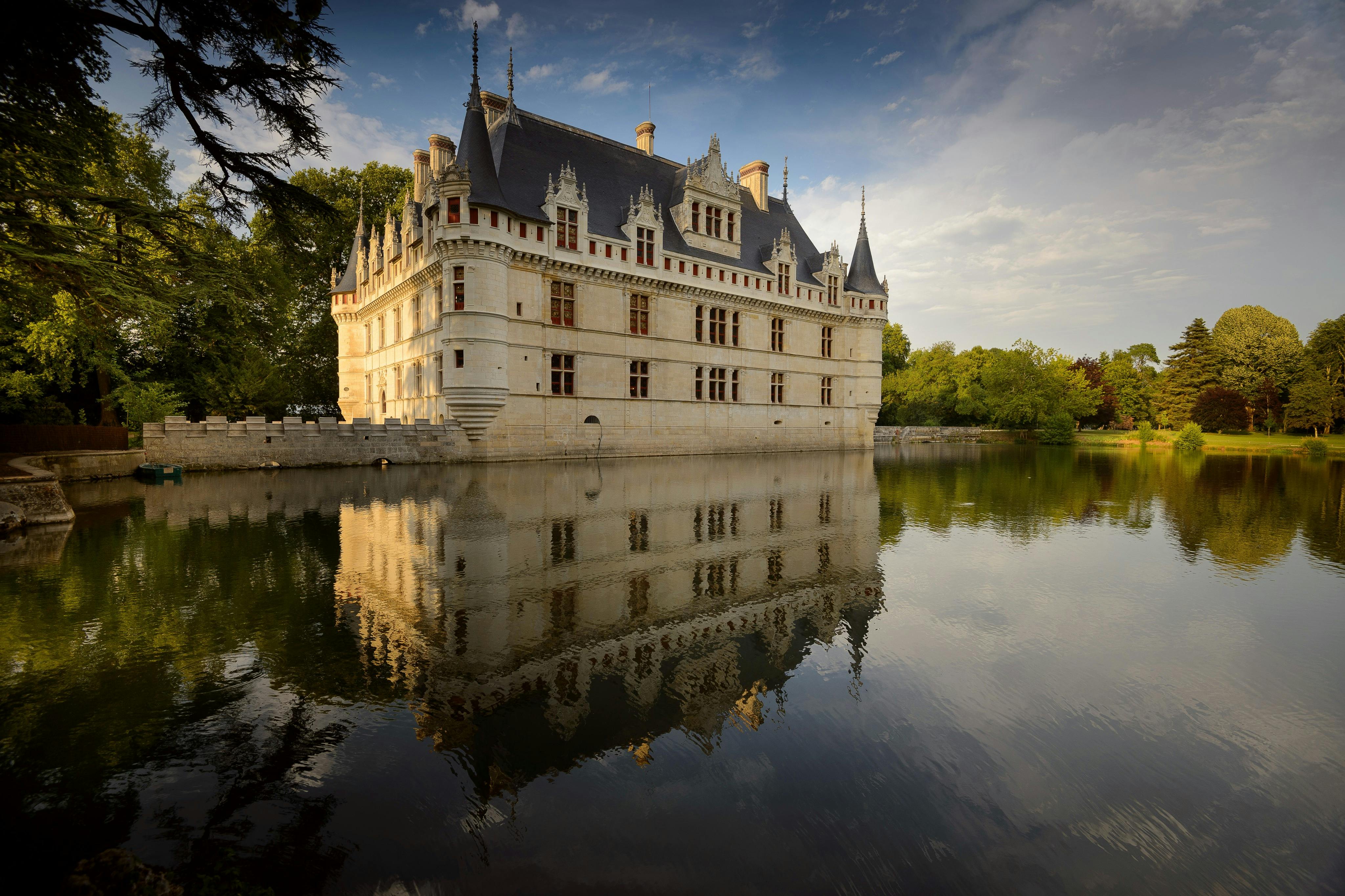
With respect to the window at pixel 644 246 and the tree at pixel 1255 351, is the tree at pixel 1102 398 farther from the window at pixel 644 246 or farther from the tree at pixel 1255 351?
the window at pixel 644 246

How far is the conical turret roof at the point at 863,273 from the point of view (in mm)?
38188

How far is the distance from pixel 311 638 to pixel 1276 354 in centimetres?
7037

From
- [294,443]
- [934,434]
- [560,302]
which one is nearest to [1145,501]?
[560,302]

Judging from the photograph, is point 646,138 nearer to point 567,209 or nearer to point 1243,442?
point 567,209

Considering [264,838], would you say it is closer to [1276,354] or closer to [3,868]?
[3,868]

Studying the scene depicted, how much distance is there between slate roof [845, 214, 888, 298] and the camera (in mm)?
38188

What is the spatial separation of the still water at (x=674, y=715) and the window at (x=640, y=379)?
66.4 feet

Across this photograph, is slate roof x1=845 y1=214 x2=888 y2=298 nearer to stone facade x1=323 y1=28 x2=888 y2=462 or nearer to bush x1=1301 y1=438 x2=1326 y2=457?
stone facade x1=323 y1=28 x2=888 y2=462

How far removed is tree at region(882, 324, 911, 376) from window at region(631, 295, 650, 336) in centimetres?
4846

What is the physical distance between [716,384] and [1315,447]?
126ft

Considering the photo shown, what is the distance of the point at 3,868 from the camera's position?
2482 millimetres

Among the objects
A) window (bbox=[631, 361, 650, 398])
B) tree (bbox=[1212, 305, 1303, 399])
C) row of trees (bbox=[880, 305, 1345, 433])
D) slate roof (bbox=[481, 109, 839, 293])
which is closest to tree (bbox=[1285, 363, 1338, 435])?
row of trees (bbox=[880, 305, 1345, 433])

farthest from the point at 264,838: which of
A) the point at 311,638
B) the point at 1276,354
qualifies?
the point at 1276,354

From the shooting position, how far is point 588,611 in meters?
5.96
